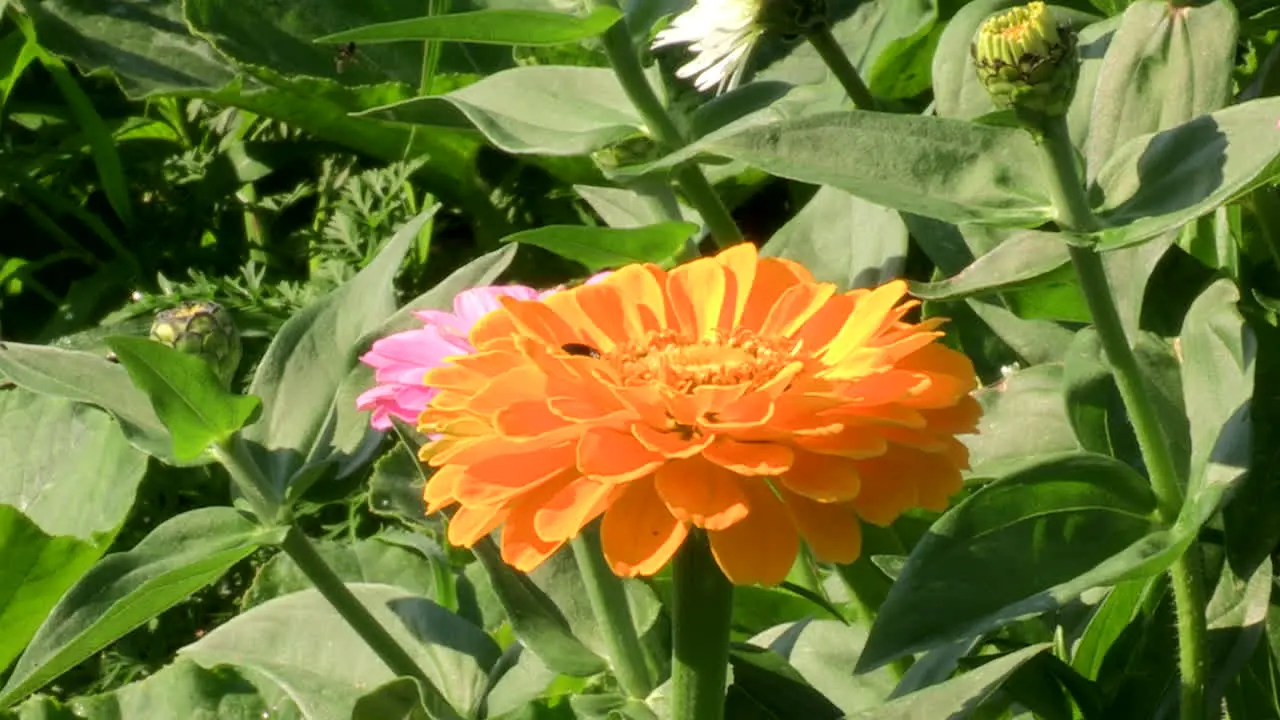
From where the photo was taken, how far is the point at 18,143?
1.59 m

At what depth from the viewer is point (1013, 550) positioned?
632 millimetres

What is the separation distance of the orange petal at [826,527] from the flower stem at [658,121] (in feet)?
1.38

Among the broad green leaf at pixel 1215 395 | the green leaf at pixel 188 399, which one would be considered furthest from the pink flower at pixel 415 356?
the broad green leaf at pixel 1215 395

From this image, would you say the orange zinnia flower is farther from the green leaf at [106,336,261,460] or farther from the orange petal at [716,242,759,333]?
the green leaf at [106,336,261,460]

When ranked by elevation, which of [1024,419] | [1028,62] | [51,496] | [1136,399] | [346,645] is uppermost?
[1028,62]

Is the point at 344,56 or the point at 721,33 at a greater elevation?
the point at 721,33

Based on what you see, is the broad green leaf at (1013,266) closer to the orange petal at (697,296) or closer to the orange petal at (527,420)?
the orange petal at (697,296)

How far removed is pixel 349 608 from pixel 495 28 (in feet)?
0.95

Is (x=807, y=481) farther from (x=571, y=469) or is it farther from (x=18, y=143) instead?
(x=18, y=143)

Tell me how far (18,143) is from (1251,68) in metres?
1.15

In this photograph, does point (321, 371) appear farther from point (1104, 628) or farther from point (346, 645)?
point (1104, 628)

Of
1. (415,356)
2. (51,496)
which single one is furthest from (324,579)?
(51,496)

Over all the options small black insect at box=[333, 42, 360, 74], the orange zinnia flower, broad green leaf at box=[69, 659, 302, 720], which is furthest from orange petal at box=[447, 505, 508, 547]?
small black insect at box=[333, 42, 360, 74]

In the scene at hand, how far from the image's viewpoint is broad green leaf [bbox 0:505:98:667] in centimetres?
105
